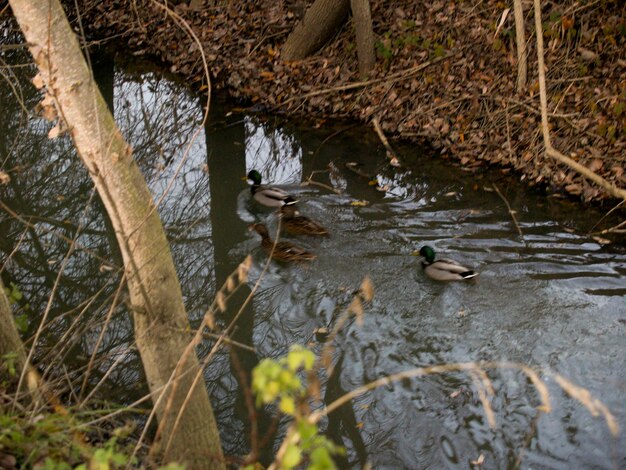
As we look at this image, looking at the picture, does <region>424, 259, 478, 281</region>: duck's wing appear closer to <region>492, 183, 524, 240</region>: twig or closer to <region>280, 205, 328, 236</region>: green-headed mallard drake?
<region>492, 183, 524, 240</region>: twig

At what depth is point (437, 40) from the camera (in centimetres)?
1419

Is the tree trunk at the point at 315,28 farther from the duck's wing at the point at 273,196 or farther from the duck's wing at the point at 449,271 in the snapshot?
the duck's wing at the point at 449,271

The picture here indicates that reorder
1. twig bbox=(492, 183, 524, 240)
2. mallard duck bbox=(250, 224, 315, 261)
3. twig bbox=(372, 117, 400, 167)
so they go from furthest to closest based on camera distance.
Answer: twig bbox=(372, 117, 400, 167) → twig bbox=(492, 183, 524, 240) → mallard duck bbox=(250, 224, 315, 261)

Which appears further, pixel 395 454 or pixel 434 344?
pixel 434 344

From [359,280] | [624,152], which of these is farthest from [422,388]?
[624,152]

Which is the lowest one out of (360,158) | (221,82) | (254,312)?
(254,312)

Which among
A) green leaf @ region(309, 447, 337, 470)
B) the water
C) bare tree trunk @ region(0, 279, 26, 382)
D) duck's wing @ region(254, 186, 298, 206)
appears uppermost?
green leaf @ region(309, 447, 337, 470)

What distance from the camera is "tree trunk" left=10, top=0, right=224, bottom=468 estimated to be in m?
4.54

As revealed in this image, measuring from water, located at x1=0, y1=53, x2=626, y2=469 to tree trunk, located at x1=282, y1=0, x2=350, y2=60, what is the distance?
1.94 m

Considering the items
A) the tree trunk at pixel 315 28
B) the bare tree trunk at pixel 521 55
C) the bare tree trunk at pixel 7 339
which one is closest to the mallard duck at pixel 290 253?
the bare tree trunk at pixel 7 339

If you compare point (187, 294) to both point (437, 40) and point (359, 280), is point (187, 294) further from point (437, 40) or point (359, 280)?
point (437, 40)

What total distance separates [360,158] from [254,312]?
457 centimetres

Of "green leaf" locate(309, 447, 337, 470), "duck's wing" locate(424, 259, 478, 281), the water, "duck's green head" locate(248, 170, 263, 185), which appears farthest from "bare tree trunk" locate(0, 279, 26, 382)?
"duck's green head" locate(248, 170, 263, 185)

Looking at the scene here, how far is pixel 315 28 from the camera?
14.9m
